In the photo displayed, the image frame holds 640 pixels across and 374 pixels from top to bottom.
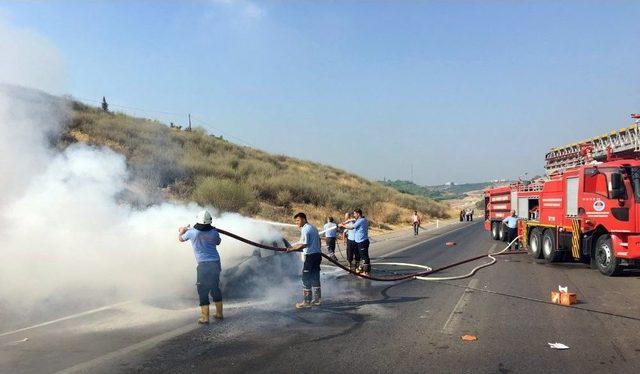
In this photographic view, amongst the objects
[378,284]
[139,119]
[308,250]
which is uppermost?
[139,119]

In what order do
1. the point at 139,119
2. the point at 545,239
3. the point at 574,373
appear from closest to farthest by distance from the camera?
the point at 574,373
the point at 545,239
the point at 139,119

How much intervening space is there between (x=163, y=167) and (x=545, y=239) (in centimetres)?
1972

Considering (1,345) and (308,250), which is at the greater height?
(308,250)

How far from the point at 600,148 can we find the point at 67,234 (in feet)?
48.8

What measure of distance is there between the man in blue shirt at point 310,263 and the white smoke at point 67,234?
1484 mm

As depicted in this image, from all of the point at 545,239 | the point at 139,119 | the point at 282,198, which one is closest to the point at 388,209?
the point at 282,198

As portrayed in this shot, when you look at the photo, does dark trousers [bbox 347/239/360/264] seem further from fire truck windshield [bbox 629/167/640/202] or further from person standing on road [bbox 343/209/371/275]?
fire truck windshield [bbox 629/167/640/202]

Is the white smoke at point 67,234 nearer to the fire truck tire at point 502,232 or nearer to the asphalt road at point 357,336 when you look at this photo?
the asphalt road at point 357,336

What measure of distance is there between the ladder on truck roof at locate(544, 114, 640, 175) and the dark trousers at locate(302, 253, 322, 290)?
9.44 meters

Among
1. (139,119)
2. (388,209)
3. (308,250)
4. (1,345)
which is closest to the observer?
(1,345)

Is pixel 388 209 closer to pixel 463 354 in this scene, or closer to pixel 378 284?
pixel 378 284

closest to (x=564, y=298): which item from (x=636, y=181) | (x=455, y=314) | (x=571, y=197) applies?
(x=455, y=314)

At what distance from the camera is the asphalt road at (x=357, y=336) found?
5457 millimetres

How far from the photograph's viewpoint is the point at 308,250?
883 cm
